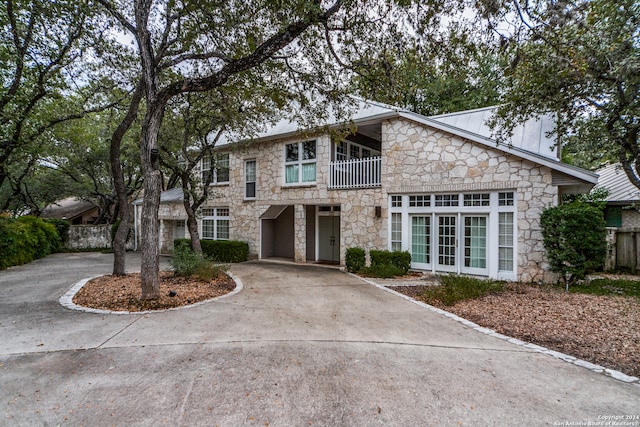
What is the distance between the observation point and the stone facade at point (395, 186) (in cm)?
785

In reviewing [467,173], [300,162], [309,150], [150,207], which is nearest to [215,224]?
[300,162]

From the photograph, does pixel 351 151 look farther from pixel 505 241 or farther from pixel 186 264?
pixel 186 264

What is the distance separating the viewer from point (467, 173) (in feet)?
28.3

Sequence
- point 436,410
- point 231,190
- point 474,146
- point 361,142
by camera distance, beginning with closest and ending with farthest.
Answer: point 436,410, point 474,146, point 361,142, point 231,190

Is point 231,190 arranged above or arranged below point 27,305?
above

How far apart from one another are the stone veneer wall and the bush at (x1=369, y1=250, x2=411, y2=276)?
2.00 meters

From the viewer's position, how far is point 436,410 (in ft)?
8.96

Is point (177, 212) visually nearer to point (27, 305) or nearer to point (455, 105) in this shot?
point (27, 305)

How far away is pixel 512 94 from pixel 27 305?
427 inches

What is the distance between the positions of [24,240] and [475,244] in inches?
661

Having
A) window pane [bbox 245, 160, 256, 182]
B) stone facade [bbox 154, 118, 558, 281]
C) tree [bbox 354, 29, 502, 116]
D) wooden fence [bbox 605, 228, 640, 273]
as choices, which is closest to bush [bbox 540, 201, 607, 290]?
stone facade [bbox 154, 118, 558, 281]

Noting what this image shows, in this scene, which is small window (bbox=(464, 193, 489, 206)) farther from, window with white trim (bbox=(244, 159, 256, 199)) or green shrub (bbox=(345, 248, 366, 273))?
window with white trim (bbox=(244, 159, 256, 199))

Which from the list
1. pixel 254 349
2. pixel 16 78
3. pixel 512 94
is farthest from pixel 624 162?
pixel 16 78

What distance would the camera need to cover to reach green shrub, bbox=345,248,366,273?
9.77m
